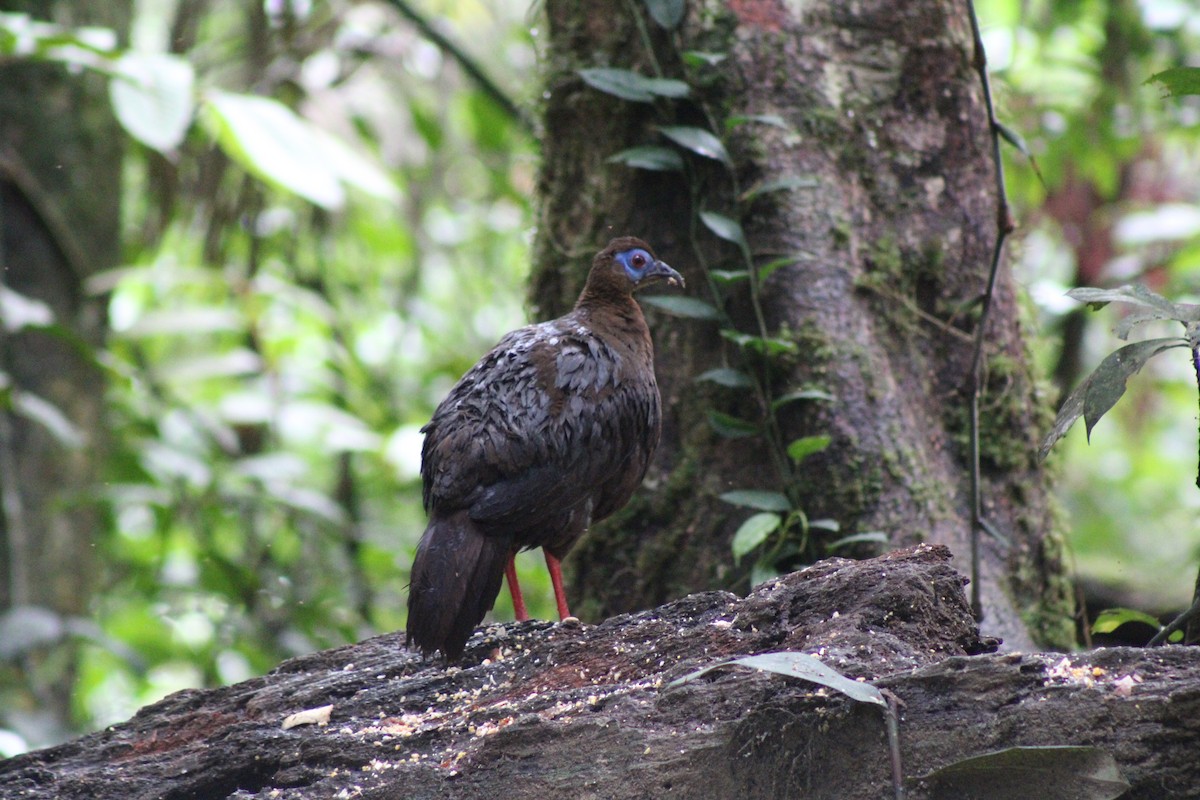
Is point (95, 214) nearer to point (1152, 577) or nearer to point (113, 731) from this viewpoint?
point (113, 731)

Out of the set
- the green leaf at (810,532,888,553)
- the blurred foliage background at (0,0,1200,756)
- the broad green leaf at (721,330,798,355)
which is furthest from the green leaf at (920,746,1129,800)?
the blurred foliage background at (0,0,1200,756)

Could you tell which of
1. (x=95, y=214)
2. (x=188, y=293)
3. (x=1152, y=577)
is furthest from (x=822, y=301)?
(x=188, y=293)

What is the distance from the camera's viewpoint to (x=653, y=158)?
4359 mm

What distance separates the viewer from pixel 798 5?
14.6 ft

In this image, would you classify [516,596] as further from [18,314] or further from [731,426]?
[18,314]

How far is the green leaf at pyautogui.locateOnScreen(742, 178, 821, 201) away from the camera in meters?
4.16

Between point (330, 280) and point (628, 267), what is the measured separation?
14.6 feet

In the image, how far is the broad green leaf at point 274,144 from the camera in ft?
14.5

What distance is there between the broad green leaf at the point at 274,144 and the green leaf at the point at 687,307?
1316 millimetres

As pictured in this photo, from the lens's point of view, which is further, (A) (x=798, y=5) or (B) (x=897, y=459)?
(A) (x=798, y=5)

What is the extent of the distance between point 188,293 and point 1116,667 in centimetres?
643

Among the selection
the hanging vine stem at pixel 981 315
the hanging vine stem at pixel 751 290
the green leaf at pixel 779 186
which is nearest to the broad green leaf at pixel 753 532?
the hanging vine stem at pixel 751 290

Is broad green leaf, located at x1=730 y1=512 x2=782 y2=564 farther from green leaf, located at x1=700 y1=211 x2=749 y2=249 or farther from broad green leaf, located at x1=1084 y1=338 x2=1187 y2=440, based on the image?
broad green leaf, located at x1=1084 y1=338 x2=1187 y2=440

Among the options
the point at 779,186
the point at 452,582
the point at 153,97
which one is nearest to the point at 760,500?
the point at 779,186
